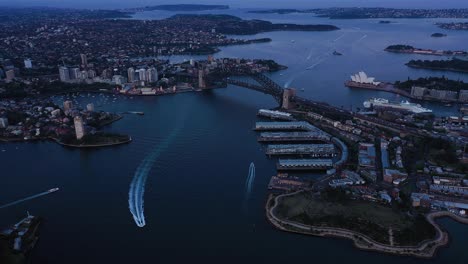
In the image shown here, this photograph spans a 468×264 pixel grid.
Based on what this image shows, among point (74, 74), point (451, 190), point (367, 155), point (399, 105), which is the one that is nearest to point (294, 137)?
point (367, 155)

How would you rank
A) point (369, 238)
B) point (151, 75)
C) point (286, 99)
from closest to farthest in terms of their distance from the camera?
point (369, 238) → point (286, 99) → point (151, 75)

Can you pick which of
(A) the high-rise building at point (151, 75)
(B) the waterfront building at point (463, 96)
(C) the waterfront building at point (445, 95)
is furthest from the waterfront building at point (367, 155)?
(A) the high-rise building at point (151, 75)

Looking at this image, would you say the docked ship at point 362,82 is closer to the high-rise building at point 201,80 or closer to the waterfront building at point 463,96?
the waterfront building at point 463,96

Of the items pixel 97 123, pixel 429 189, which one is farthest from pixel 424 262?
pixel 97 123

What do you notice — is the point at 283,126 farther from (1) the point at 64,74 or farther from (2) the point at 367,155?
(1) the point at 64,74

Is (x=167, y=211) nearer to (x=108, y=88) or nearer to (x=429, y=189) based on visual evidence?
(x=429, y=189)

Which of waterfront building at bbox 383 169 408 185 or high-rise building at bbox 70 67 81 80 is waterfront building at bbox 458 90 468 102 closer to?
waterfront building at bbox 383 169 408 185
